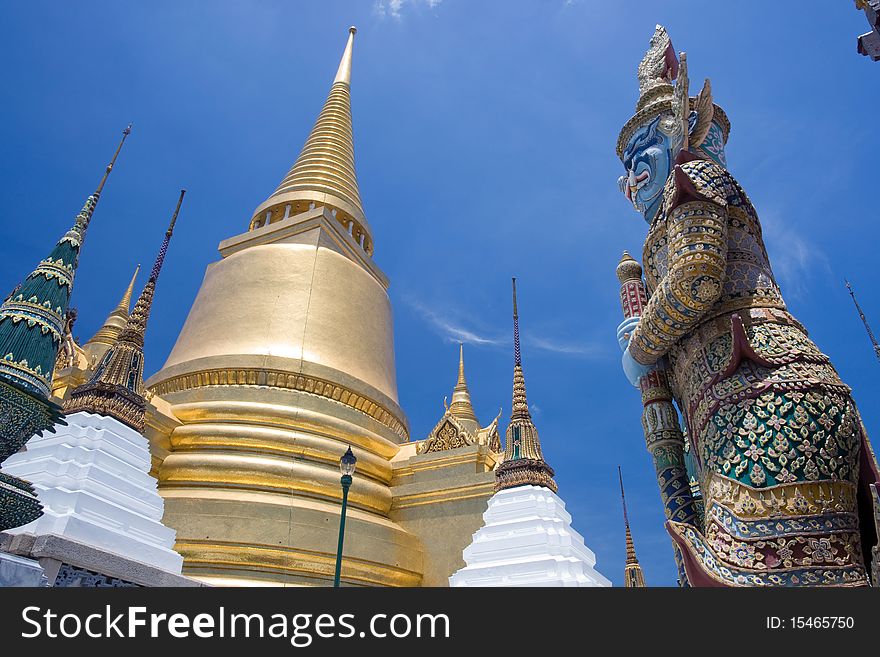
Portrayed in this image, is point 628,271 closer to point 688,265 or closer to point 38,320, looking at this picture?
point 688,265

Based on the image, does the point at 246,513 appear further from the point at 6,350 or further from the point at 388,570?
the point at 6,350

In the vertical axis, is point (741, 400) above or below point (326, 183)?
below

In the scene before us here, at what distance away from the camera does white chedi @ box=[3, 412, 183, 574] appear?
15.9 ft

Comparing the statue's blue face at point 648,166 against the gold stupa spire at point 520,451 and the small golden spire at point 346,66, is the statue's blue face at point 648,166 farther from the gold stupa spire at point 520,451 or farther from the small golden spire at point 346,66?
the small golden spire at point 346,66

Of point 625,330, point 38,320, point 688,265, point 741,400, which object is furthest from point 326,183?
point 741,400

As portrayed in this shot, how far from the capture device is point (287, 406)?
9766 millimetres

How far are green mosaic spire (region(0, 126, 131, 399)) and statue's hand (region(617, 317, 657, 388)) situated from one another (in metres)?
3.39

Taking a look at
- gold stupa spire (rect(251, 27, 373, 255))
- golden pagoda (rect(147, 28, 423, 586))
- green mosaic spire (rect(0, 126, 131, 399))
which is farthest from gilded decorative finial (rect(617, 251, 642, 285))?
gold stupa spire (rect(251, 27, 373, 255))

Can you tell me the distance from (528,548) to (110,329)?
12745mm

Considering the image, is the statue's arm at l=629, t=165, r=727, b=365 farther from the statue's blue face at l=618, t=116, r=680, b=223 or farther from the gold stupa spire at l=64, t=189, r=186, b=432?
the gold stupa spire at l=64, t=189, r=186, b=432

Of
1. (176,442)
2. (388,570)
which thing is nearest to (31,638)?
(388,570)

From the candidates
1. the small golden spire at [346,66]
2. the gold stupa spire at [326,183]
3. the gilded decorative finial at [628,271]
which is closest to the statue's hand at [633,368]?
the gilded decorative finial at [628,271]

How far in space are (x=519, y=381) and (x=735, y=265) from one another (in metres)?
5.45

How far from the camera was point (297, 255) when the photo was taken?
12094 millimetres
